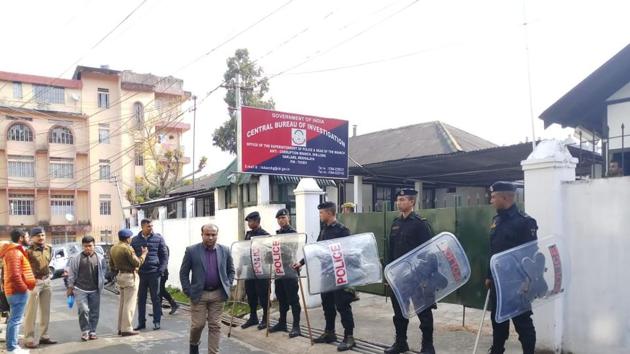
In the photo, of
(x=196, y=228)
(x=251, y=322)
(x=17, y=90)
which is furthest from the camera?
(x=17, y=90)

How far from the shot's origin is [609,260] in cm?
510

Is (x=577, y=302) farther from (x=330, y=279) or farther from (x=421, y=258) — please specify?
(x=330, y=279)

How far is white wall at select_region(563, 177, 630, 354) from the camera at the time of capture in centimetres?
501

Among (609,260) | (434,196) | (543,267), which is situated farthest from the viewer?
(434,196)

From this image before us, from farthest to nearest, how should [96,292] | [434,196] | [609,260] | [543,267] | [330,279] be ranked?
[434,196] < [96,292] < [330,279] < [609,260] < [543,267]

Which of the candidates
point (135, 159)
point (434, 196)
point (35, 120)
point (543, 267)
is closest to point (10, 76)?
Result: point (35, 120)

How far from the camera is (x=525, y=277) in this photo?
460 centimetres

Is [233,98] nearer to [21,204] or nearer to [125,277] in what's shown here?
[21,204]

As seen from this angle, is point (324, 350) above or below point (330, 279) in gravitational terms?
below

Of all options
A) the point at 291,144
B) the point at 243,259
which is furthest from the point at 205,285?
the point at 291,144

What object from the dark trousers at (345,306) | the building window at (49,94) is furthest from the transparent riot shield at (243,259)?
the building window at (49,94)

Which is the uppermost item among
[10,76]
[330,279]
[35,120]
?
[10,76]

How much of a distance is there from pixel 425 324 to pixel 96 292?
5038mm

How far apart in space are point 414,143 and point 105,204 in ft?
103
